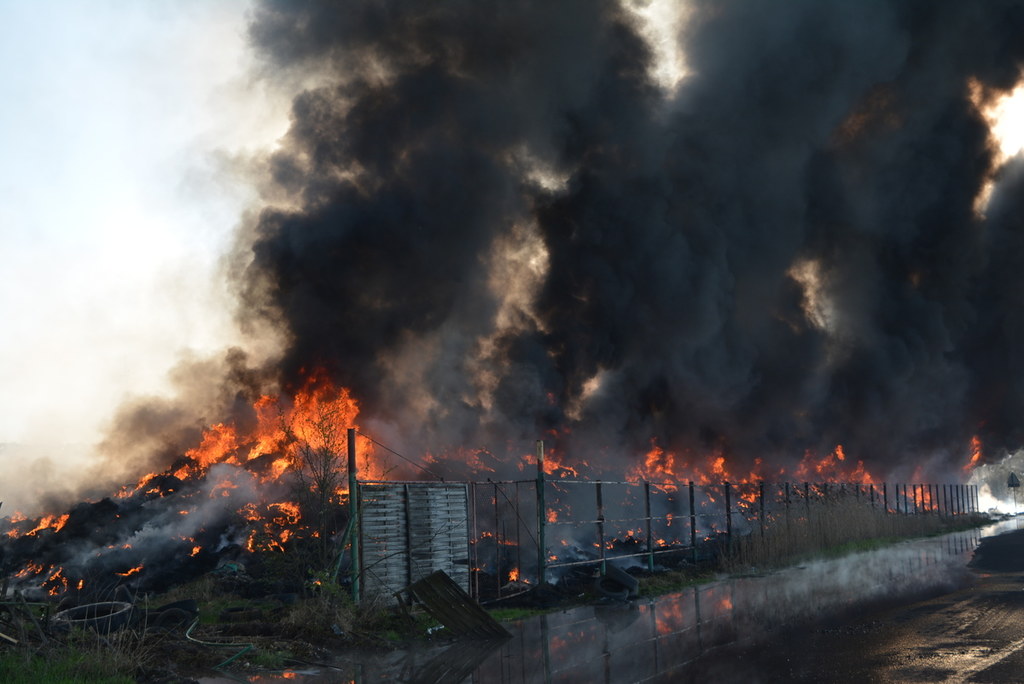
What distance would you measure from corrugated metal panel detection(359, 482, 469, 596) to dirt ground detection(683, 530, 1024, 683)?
5.66m

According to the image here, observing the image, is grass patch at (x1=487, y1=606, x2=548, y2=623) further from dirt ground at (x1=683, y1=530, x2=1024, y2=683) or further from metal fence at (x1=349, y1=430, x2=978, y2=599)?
dirt ground at (x1=683, y1=530, x2=1024, y2=683)

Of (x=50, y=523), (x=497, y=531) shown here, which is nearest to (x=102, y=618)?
(x=497, y=531)

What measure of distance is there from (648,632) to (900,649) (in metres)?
3.56

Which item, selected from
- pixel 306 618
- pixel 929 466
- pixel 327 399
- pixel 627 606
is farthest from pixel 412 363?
pixel 929 466

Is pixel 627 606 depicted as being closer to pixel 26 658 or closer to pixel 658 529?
pixel 26 658

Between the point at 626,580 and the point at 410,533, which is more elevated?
the point at 410,533

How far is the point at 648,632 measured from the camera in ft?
41.9

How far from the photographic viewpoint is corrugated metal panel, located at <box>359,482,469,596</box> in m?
13.8

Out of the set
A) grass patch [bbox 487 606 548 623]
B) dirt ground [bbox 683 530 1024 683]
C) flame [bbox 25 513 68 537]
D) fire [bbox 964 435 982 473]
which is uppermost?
fire [bbox 964 435 982 473]

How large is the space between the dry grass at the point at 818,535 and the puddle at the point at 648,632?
1.83 meters

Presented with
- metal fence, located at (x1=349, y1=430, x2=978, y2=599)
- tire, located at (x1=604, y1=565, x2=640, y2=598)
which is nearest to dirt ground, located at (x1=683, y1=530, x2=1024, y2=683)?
tire, located at (x1=604, y1=565, x2=640, y2=598)

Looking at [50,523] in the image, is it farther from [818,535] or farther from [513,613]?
[818,535]

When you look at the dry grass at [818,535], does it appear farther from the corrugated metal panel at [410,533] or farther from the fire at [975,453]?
the fire at [975,453]

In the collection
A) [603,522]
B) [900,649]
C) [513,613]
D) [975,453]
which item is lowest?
[513,613]
